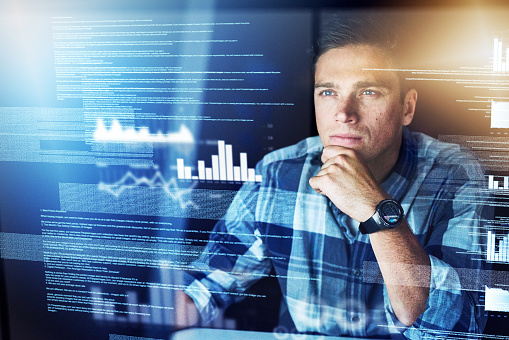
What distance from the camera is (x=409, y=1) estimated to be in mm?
966

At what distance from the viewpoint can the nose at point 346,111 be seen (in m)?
1.00

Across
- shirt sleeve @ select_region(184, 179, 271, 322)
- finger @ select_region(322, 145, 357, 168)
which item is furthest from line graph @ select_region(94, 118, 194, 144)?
finger @ select_region(322, 145, 357, 168)

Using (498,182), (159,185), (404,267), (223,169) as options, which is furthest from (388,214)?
(159,185)

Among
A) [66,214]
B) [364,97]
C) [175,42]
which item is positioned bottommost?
[66,214]

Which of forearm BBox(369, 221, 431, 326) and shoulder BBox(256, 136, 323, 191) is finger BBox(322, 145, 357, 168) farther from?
forearm BBox(369, 221, 431, 326)

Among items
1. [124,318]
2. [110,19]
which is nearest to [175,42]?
[110,19]

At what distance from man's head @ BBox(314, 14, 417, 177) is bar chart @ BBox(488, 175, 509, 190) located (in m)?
0.19

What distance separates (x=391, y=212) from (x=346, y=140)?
17 centimetres

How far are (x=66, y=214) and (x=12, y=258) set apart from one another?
0.69 feet

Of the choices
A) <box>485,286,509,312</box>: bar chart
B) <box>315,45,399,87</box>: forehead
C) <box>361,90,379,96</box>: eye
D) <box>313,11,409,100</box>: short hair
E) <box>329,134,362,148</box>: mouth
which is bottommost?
<box>485,286,509,312</box>: bar chart

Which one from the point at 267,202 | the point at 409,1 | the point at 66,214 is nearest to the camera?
the point at 409,1

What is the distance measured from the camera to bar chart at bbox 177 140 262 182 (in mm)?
1062

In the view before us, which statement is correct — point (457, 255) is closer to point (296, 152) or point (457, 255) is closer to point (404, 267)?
point (404, 267)

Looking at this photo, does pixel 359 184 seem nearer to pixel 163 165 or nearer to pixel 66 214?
pixel 163 165
